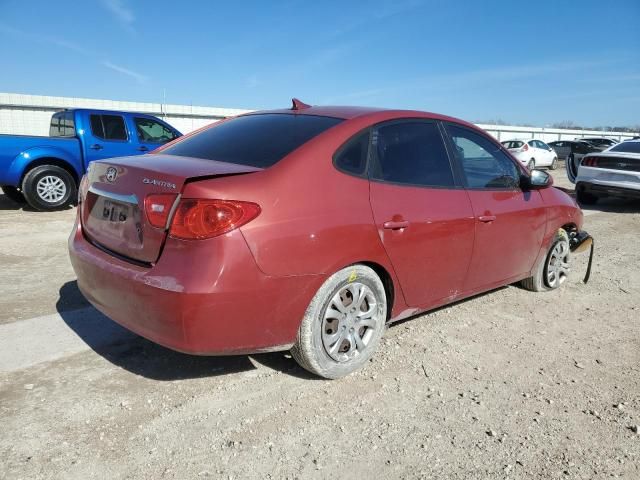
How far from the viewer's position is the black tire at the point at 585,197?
1095cm

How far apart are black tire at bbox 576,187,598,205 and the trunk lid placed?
10.2 m

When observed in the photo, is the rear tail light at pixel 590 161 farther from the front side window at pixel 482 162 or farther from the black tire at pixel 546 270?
the front side window at pixel 482 162

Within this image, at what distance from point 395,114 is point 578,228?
9.06ft

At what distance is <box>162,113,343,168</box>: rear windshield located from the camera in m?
2.90

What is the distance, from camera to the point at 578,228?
200 inches

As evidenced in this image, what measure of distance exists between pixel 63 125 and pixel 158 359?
800 cm

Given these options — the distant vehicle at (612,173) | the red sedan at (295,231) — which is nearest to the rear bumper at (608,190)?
the distant vehicle at (612,173)

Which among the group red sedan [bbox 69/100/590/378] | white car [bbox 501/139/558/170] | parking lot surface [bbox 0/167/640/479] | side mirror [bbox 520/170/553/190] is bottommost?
parking lot surface [bbox 0/167/640/479]

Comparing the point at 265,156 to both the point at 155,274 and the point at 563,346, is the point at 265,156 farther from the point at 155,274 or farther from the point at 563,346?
the point at 563,346

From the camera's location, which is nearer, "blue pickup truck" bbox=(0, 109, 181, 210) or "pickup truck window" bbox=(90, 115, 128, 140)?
"blue pickup truck" bbox=(0, 109, 181, 210)

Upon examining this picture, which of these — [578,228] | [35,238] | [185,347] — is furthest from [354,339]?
[35,238]

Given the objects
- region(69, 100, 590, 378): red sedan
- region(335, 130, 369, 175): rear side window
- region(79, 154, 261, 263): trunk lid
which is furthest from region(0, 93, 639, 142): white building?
region(335, 130, 369, 175): rear side window

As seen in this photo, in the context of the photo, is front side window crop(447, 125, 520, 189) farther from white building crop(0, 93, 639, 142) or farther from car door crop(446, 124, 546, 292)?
white building crop(0, 93, 639, 142)

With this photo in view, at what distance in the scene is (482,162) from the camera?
3988 millimetres
